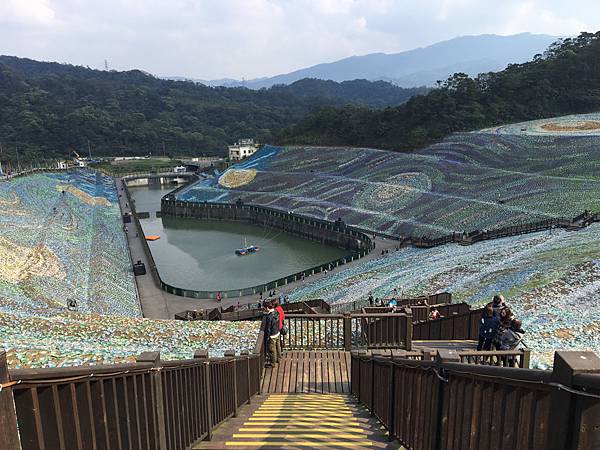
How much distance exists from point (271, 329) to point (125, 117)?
130 m

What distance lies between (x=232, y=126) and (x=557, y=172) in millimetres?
107391

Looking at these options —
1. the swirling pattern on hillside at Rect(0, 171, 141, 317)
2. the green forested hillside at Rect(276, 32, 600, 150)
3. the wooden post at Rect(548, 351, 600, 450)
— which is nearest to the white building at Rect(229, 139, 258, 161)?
the green forested hillside at Rect(276, 32, 600, 150)

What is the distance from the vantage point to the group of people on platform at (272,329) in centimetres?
796

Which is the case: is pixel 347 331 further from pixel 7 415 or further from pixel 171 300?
pixel 171 300

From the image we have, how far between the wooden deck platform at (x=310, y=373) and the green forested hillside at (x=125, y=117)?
94.7 meters

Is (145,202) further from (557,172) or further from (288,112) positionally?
(288,112)

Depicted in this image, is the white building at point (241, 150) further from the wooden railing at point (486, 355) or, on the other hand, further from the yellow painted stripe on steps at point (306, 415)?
the wooden railing at point (486, 355)

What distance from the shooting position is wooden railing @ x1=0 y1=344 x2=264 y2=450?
2.11 metres

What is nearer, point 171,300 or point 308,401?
point 308,401

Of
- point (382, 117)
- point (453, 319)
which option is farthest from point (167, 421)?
point (382, 117)

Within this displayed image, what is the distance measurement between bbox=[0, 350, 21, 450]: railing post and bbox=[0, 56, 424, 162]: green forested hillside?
101 metres

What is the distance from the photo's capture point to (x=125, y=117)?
124 meters

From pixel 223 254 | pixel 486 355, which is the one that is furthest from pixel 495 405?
pixel 223 254

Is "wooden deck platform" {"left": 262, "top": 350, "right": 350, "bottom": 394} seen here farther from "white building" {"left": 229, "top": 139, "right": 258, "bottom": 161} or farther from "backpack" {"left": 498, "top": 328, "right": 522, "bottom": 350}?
"white building" {"left": 229, "top": 139, "right": 258, "bottom": 161}
